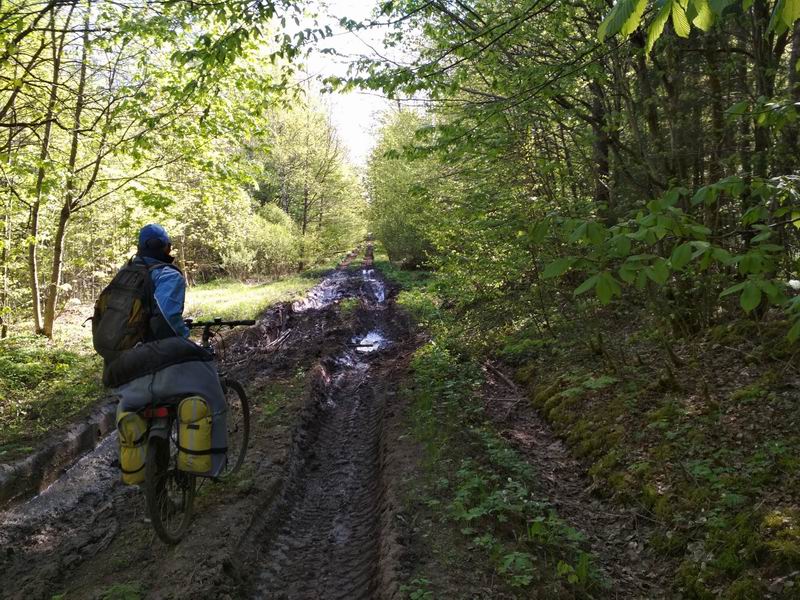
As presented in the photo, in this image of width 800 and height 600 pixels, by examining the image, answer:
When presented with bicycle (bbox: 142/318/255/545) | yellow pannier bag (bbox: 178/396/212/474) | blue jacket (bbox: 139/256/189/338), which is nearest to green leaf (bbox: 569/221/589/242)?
blue jacket (bbox: 139/256/189/338)

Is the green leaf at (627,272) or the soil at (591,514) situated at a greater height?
the green leaf at (627,272)

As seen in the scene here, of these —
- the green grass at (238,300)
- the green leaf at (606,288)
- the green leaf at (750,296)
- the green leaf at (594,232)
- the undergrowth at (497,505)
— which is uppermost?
the green leaf at (594,232)

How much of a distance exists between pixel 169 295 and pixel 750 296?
4032 mm

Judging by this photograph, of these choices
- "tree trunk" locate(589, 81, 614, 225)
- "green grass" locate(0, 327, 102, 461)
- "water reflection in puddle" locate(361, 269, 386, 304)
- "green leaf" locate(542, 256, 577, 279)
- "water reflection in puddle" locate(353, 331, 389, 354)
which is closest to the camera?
"green leaf" locate(542, 256, 577, 279)

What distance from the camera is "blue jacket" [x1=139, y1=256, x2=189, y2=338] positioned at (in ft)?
14.1

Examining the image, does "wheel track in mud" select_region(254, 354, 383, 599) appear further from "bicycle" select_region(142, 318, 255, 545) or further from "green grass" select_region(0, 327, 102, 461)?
"green grass" select_region(0, 327, 102, 461)

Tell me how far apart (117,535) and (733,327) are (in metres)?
7.65

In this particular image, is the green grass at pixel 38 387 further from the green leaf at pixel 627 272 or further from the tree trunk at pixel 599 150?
the tree trunk at pixel 599 150

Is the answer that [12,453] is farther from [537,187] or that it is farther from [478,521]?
[537,187]

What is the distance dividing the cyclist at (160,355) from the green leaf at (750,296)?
156 inches

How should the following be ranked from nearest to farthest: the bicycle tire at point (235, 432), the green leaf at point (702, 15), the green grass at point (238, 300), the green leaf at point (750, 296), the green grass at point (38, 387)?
1. the green leaf at point (702, 15)
2. the green leaf at point (750, 296)
3. the bicycle tire at point (235, 432)
4. the green grass at point (38, 387)
5. the green grass at point (238, 300)

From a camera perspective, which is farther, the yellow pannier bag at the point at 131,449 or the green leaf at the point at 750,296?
the yellow pannier bag at the point at 131,449

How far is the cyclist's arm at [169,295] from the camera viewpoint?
4.31 metres

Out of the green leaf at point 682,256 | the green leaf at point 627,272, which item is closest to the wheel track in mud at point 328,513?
the green leaf at point 627,272
